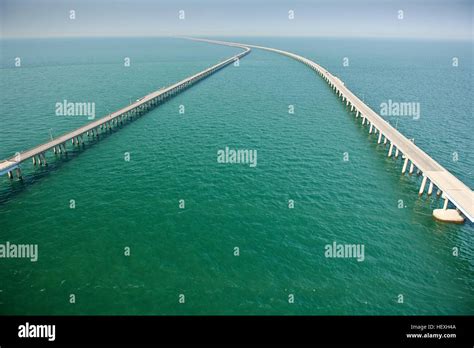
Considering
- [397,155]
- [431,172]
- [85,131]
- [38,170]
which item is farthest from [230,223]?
[85,131]

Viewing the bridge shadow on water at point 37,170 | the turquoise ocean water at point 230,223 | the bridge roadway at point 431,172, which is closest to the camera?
the turquoise ocean water at point 230,223

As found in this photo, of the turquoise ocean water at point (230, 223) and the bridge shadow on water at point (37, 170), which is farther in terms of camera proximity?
the bridge shadow on water at point (37, 170)

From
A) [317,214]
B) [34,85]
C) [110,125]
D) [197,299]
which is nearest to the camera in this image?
[197,299]

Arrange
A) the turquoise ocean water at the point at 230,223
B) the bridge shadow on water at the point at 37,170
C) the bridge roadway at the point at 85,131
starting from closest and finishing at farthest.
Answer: the turquoise ocean water at the point at 230,223 < the bridge shadow on water at the point at 37,170 < the bridge roadway at the point at 85,131

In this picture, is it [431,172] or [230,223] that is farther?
[431,172]

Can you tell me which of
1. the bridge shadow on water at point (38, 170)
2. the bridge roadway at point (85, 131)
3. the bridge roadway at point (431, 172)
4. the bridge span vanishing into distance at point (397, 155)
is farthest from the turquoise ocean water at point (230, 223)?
the bridge roadway at point (431, 172)

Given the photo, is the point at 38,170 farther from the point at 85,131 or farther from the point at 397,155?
the point at 397,155

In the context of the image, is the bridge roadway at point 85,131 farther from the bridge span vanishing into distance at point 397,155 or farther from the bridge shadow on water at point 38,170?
the bridge shadow on water at point 38,170

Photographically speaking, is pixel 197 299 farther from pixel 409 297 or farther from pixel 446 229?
pixel 446 229
